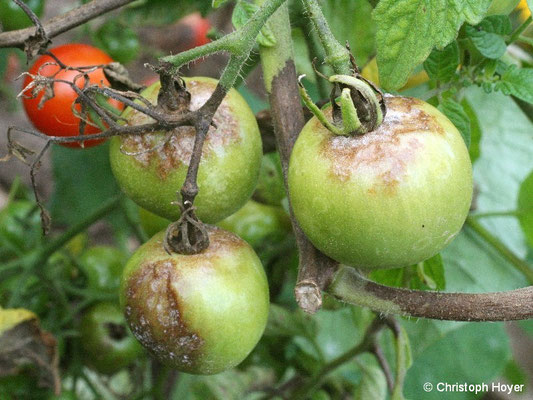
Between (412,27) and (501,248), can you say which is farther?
(501,248)

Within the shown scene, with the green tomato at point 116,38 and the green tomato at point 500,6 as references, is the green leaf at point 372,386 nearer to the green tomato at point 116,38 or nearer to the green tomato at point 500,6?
the green tomato at point 500,6

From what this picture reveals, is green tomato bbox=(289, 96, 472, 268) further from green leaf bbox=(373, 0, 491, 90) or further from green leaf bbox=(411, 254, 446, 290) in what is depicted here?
green leaf bbox=(411, 254, 446, 290)

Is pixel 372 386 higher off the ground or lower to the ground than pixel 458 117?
lower

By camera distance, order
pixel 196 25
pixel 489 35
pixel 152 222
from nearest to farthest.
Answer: pixel 489 35
pixel 152 222
pixel 196 25

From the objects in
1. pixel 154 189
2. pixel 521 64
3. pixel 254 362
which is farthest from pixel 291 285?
pixel 154 189

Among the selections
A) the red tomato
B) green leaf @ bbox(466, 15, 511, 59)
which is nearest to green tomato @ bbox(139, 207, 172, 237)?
green leaf @ bbox(466, 15, 511, 59)

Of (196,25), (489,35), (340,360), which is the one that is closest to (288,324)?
(340,360)

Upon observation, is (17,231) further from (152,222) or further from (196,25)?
(196,25)

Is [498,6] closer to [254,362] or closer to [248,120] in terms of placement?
[248,120]
